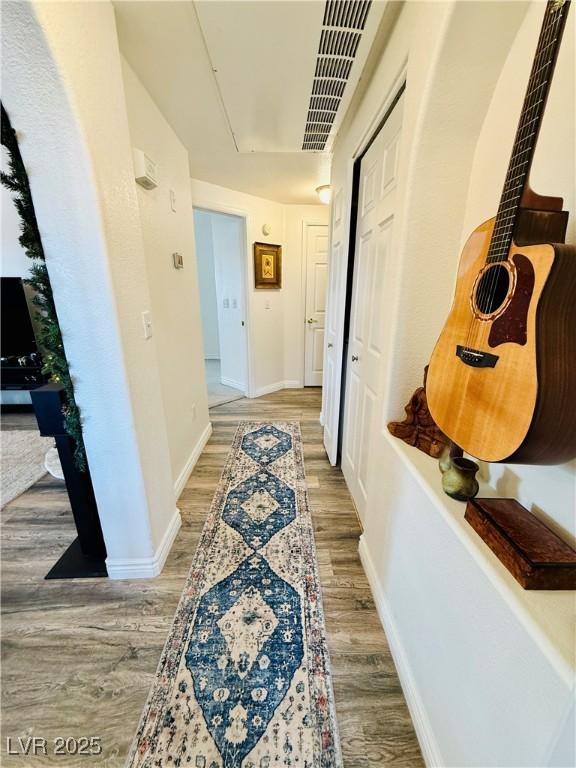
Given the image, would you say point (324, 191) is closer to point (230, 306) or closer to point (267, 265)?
point (267, 265)

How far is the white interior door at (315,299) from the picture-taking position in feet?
11.9

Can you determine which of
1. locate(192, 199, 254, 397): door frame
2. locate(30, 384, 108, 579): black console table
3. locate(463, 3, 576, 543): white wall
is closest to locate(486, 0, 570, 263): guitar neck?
locate(463, 3, 576, 543): white wall

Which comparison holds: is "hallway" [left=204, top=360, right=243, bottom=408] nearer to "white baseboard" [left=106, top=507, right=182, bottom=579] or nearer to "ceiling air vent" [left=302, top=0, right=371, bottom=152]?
"white baseboard" [left=106, top=507, right=182, bottom=579]

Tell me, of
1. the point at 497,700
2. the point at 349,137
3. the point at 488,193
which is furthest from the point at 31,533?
the point at 349,137

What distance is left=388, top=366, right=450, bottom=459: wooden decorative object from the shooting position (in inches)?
42.3

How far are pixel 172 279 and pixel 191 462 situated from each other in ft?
4.35

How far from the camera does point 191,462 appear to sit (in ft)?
7.36

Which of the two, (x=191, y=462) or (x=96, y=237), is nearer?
(x=96, y=237)

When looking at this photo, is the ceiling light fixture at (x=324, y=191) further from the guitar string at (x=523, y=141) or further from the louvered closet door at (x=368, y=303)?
the guitar string at (x=523, y=141)

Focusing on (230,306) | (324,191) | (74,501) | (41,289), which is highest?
(324,191)

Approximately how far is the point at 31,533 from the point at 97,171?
1879 mm

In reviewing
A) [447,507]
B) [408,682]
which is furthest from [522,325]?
[408,682]

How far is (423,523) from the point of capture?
3.00 ft

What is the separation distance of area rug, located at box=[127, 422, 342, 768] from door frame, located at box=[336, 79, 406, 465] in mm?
829
